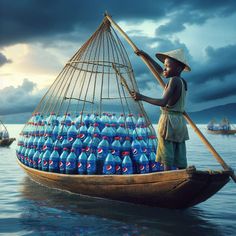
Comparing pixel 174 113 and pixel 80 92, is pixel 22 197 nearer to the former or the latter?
pixel 80 92

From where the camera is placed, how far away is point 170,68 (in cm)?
700

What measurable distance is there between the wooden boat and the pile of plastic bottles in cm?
56

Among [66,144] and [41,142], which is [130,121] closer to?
[66,144]

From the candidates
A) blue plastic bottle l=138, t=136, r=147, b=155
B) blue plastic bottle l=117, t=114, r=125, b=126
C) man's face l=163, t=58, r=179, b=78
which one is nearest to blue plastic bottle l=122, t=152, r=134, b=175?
blue plastic bottle l=138, t=136, r=147, b=155

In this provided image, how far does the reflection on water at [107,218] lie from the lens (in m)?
6.44

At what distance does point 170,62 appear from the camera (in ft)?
22.9

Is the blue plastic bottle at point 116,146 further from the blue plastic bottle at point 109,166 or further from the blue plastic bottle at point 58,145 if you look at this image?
the blue plastic bottle at point 58,145

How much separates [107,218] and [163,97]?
2460 mm

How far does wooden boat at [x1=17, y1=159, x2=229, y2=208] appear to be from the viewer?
6.62 m

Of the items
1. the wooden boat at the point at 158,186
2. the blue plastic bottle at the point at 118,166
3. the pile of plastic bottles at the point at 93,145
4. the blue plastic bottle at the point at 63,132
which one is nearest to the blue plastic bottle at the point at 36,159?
the pile of plastic bottles at the point at 93,145

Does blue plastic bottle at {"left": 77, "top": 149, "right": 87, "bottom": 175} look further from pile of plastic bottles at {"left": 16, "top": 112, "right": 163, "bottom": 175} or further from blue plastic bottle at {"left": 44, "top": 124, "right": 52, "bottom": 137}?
blue plastic bottle at {"left": 44, "top": 124, "right": 52, "bottom": 137}

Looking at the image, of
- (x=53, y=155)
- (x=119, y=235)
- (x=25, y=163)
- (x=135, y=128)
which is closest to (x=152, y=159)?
(x=135, y=128)

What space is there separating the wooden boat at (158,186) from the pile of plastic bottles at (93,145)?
1.83ft

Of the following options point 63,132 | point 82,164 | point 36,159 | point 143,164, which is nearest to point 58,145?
point 63,132
